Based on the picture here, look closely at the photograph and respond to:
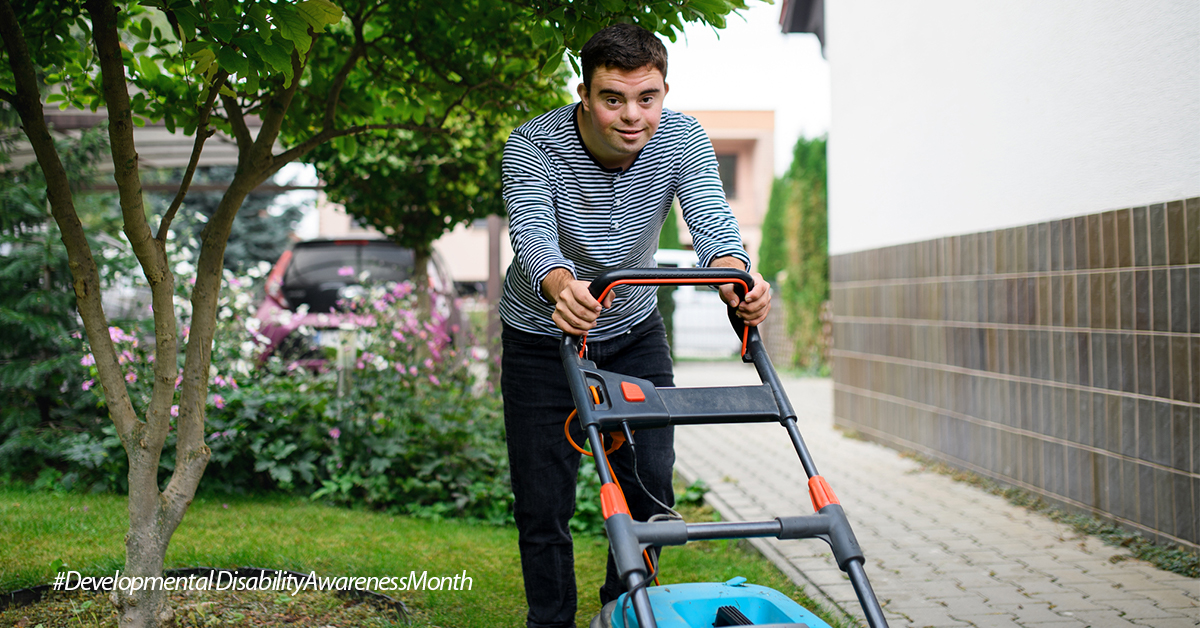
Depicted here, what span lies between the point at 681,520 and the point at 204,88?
6.59ft

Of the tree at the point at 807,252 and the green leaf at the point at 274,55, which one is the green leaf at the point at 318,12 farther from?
the tree at the point at 807,252

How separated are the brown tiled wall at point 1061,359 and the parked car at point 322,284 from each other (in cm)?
311

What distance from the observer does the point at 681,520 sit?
5.51 feet

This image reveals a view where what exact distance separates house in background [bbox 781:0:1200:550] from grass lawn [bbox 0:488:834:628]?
5.71 ft

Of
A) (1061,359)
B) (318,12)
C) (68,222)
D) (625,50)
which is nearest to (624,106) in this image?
(625,50)

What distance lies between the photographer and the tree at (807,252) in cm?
1396

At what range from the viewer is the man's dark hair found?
214 centimetres

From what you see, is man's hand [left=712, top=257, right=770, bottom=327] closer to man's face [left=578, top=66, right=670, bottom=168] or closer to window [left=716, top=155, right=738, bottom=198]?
man's face [left=578, top=66, right=670, bottom=168]

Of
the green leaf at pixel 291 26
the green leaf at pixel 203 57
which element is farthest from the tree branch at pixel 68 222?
the green leaf at pixel 291 26

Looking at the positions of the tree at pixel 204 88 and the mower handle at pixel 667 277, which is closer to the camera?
the mower handle at pixel 667 277

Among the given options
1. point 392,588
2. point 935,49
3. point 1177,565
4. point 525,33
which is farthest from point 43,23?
point 935,49

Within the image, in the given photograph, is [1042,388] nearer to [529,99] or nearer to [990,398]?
[990,398]

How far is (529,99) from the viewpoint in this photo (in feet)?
12.0

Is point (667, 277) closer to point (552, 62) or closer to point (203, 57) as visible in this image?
point (552, 62)
